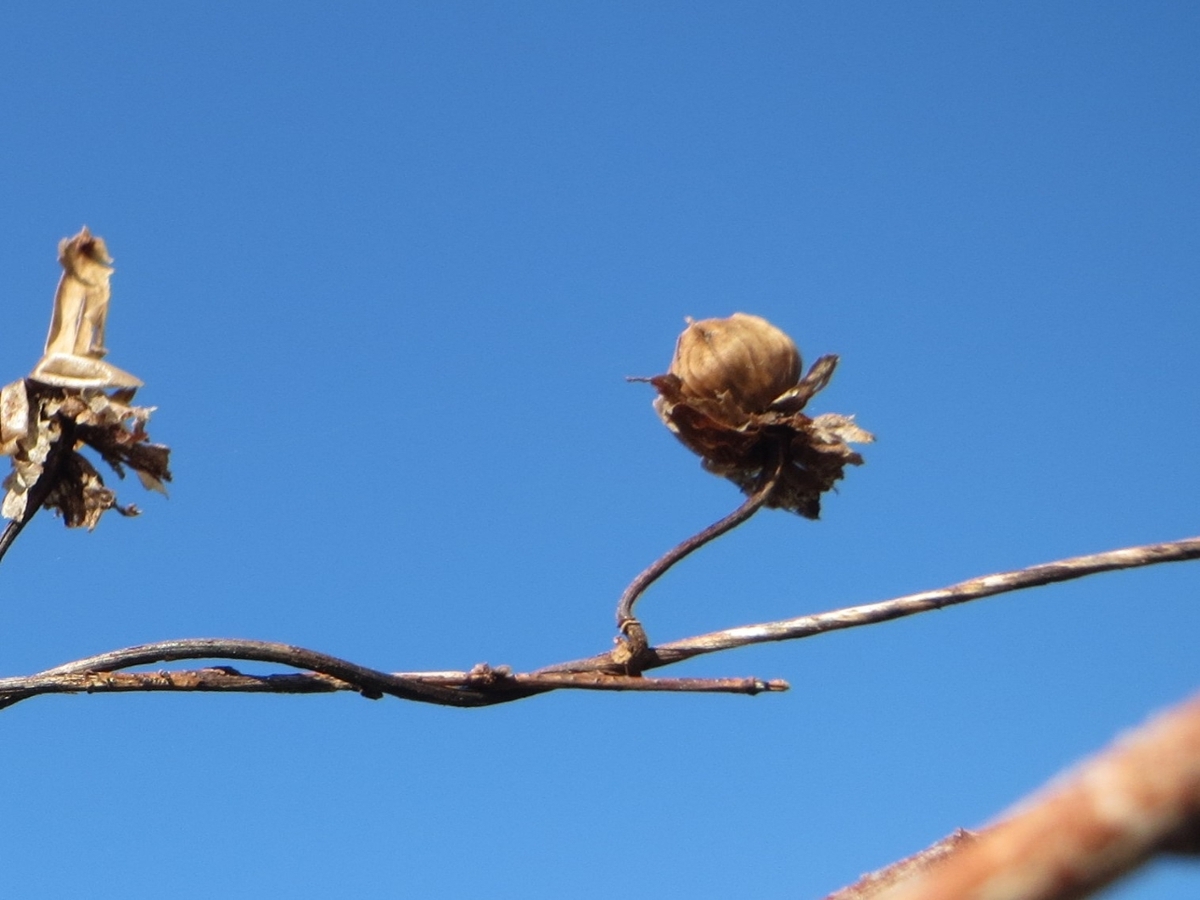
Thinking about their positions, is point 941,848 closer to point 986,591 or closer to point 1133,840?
point 986,591

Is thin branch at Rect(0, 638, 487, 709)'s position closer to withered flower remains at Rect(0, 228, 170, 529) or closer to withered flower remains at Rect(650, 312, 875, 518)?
withered flower remains at Rect(0, 228, 170, 529)

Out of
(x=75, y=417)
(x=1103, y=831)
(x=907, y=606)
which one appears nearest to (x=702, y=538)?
(x=907, y=606)

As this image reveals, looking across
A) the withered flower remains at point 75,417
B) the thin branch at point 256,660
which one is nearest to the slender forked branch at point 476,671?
the thin branch at point 256,660

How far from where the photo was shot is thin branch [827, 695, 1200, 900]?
12.4 inches

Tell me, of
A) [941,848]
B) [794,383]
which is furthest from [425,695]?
[794,383]

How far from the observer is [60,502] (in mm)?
1821

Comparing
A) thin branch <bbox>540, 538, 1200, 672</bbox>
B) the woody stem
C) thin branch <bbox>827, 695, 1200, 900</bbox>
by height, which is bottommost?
thin branch <bbox>827, 695, 1200, 900</bbox>

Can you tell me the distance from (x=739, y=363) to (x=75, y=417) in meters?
0.99

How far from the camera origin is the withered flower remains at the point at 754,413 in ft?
6.84

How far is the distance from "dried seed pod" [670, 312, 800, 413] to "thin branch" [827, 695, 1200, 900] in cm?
178

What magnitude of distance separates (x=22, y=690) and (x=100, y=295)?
0.60 metres

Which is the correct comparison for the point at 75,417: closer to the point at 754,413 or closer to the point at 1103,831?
the point at 754,413

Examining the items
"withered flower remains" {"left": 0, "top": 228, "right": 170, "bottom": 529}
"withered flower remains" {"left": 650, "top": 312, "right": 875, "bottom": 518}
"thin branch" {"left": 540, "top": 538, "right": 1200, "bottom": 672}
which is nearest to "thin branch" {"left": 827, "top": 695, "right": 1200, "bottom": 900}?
"thin branch" {"left": 540, "top": 538, "right": 1200, "bottom": 672}

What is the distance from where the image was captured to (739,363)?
6.95 feet
